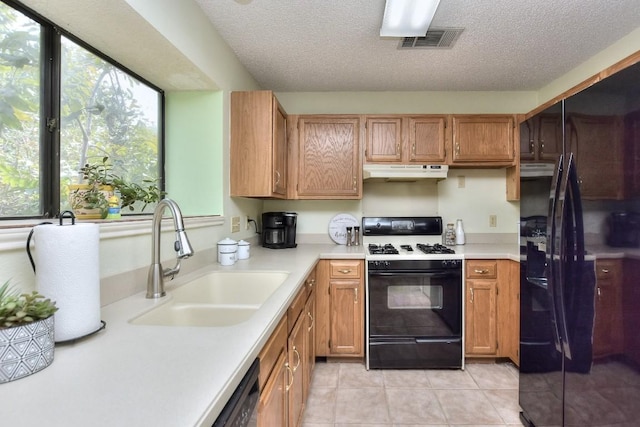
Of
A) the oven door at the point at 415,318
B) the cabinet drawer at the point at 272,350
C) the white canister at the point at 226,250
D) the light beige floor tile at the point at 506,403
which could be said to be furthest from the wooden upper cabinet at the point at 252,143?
the light beige floor tile at the point at 506,403

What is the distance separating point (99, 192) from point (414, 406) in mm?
2095

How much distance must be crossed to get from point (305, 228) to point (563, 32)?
2.42 metres

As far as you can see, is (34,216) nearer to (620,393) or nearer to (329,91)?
(620,393)

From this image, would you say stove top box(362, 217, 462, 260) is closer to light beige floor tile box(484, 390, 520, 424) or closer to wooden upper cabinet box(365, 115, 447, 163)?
wooden upper cabinet box(365, 115, 447, 163)

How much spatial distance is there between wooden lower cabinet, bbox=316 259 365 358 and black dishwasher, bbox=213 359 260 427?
1668 mm

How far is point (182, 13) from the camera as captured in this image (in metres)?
1.63

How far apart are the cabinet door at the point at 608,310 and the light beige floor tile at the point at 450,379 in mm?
1193

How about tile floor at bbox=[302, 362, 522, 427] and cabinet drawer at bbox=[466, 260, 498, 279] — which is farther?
cabinet drawer at bbox=[466, 260, 498, 279]

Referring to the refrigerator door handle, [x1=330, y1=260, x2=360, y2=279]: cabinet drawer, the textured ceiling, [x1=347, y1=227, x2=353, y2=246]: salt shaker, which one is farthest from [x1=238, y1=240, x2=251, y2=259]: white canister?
the refrigerator door handle

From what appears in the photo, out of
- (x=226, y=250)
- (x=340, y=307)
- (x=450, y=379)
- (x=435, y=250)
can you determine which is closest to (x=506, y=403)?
(x=450, y=379)

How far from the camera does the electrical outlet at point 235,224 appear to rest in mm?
2393

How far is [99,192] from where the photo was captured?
1321 mm

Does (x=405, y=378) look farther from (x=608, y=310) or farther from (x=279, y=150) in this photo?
(x=279, y=150)

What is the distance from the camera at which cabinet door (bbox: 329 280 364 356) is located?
2525 millimetres
